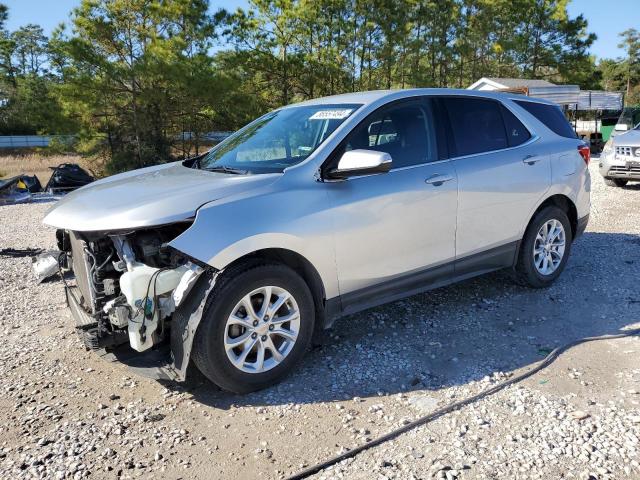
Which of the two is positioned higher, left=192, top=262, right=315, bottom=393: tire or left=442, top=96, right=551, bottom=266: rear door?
left=442, top=96, right=551, bottom=266: rear door

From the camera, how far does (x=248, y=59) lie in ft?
76.4

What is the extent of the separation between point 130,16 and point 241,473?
20.6 meters

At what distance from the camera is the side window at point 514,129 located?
15.5 ft

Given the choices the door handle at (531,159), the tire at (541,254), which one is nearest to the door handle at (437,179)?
the door handle at (531,159)

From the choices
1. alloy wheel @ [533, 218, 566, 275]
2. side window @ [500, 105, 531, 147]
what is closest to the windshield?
side window @ [500, 105, 531, 147]

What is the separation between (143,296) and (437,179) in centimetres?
227

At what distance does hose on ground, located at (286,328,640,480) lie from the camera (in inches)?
105

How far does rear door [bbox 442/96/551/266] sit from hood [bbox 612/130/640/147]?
7691 millimetres

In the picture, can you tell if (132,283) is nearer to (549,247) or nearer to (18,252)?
(549,247)

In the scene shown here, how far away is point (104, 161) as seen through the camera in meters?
21.0

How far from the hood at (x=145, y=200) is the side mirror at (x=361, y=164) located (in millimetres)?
410

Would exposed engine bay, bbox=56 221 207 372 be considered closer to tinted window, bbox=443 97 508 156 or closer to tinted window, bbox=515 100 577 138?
tinted window, bbox=443 97 508 156

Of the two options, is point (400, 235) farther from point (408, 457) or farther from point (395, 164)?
point (408, 457)

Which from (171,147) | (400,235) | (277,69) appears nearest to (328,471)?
(400,235)
